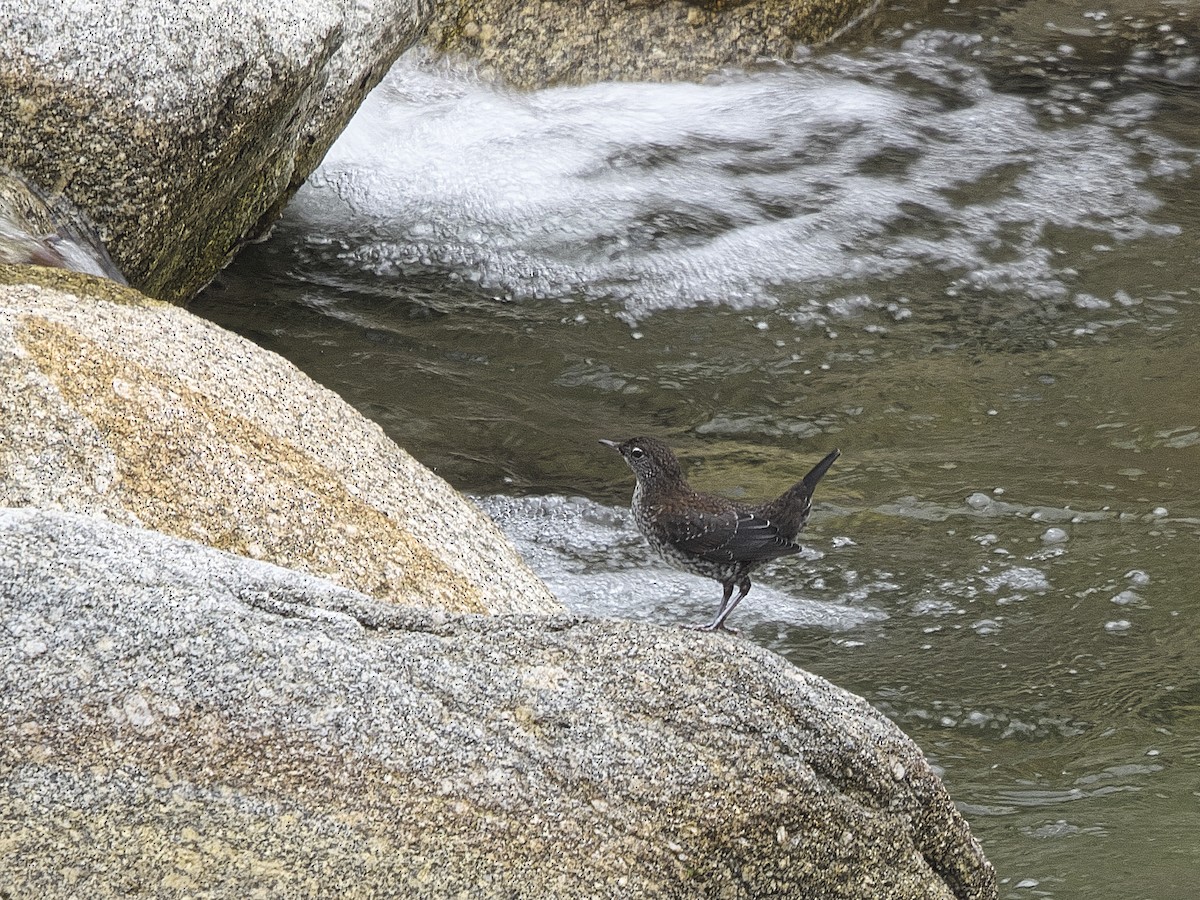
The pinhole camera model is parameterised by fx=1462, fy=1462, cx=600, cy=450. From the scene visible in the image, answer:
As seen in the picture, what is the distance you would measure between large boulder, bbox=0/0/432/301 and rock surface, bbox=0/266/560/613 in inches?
42.9

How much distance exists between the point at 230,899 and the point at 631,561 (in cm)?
362

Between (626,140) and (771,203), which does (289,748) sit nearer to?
(771,203)

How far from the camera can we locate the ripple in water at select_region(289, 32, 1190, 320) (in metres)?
8.20

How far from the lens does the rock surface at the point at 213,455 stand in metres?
3.71

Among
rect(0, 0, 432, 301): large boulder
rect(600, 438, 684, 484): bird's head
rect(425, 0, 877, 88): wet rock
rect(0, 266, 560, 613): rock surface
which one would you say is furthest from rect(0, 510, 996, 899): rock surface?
rect(425, 0, 877, 88): wet rock

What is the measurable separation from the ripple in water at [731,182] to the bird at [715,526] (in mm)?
3296

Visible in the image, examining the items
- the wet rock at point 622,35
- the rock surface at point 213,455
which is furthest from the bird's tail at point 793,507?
the wet rock at point 622,35

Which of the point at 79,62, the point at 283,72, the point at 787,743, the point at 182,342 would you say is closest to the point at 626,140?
the point at 283,72

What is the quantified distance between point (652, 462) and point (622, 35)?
6633mm

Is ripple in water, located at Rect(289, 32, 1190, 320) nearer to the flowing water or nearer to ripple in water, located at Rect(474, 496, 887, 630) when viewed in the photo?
the flowing water

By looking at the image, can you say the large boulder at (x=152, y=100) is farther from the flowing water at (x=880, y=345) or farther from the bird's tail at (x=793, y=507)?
the bird's tail at (x=793, y=507)

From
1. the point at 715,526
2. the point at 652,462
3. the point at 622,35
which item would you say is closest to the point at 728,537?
the point at 715,526

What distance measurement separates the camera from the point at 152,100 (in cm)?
550

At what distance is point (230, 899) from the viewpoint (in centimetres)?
Answer: 239
